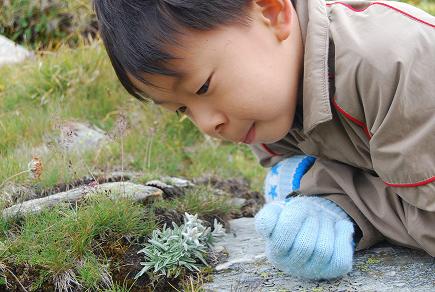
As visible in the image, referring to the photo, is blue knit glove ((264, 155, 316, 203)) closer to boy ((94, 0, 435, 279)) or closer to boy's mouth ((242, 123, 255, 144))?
boy ((94, 0, 435, 279))

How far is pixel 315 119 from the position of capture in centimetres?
259

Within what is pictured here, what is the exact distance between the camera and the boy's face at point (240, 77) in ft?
7.79

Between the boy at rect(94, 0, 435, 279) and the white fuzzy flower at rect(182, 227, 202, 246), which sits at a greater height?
the boy at rect(94, 0, 435, 279)

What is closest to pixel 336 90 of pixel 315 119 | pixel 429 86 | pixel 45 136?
pixel 315 119

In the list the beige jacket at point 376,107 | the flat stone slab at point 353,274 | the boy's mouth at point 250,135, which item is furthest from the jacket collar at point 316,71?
the flat stone slab at point 353,274

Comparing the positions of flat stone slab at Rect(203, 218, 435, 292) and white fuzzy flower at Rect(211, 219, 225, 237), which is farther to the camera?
white fuzzy flower at Rect(211, 219, 225, 237)

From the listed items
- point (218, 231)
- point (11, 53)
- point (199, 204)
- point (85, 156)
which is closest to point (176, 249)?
point (218, 231)

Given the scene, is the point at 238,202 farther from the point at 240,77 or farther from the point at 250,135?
the point at 240,77

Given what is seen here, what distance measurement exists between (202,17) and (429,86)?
0.85m

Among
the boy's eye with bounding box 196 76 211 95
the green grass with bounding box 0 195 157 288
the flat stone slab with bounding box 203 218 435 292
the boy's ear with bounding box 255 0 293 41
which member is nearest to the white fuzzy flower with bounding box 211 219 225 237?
the flat stone slab with bounding box 203 218 435 292

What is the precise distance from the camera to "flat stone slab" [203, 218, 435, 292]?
2439mm

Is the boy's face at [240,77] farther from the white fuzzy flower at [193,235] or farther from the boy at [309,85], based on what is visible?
the white fuzzy flower at [193,235]

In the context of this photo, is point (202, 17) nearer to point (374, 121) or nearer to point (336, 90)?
point (336, 90)

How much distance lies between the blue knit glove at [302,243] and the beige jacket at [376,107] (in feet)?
0.76
